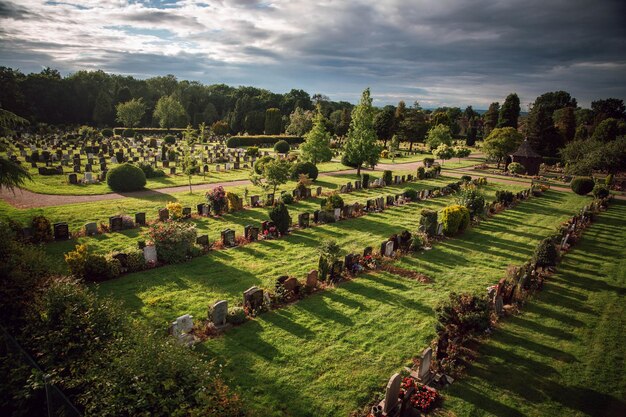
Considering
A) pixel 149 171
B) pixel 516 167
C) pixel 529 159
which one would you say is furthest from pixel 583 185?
pixel 149 171

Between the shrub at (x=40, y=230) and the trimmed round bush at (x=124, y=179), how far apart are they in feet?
35.6

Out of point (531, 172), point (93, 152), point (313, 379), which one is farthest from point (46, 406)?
point (531, 172)

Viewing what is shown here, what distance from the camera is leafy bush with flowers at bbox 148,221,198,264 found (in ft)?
50.3

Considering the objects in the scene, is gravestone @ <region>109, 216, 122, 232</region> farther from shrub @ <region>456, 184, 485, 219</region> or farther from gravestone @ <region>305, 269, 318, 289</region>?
shrub @ <region>456, 184, 485, 219</region>

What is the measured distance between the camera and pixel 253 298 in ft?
39.4

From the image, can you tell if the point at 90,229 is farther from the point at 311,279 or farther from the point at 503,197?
the point at 503,197

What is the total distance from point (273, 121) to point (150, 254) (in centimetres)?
6473

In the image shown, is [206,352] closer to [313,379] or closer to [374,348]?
[313,379]

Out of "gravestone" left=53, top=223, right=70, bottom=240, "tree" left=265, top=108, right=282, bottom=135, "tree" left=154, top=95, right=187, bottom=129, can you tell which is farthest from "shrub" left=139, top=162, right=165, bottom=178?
"tree" left=154, top=95, right=187, bottom=129

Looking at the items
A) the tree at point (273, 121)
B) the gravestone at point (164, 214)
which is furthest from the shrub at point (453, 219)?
the tree at point (273, 121)

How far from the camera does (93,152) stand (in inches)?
1734

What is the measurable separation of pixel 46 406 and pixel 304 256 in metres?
11.3

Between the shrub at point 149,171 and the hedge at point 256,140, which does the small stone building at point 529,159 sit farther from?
the shrub at point 149,171

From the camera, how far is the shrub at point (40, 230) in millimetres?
16578
